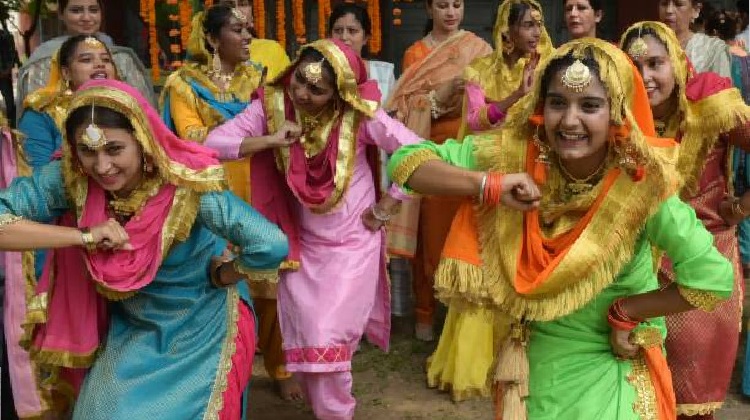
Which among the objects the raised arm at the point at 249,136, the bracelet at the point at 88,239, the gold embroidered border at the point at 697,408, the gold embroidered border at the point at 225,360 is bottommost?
the gold embroidered border at the point at 697,408

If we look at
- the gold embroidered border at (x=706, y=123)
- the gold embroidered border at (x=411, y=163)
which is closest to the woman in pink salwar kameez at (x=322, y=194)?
the gold embroidered border at (x=706, y=123)

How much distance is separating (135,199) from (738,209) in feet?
6.86

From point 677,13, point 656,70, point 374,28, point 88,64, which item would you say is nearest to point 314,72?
point 88,64

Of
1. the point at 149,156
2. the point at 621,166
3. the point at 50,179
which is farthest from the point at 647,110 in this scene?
the point at 50,179

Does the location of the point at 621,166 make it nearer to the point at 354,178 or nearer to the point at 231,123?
the point at 354,178

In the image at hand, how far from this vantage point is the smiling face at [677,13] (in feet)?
16.2

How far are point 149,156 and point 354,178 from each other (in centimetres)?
140

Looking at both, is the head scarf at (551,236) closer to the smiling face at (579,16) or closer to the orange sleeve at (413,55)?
the smiling face at (579,16)

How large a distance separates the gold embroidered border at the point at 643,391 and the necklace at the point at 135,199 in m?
1.49

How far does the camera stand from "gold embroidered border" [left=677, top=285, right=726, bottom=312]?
7.73ft

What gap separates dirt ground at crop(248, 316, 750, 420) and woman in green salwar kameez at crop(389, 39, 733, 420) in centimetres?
189

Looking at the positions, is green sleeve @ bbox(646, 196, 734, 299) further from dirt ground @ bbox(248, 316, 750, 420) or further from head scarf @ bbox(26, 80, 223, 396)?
dirt ground @ bbox(248, 316, 750, 420)

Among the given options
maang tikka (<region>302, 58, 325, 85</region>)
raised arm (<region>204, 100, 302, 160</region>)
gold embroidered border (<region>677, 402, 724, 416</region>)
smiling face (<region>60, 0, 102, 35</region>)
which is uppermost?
smiling face (<region>60, 0, 102, 35</region>)

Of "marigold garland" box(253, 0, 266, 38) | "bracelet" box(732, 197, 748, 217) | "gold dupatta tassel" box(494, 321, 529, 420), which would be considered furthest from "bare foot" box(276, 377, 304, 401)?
"marigold garland" box(253, 0, 266, 38)
